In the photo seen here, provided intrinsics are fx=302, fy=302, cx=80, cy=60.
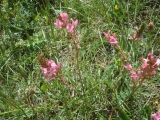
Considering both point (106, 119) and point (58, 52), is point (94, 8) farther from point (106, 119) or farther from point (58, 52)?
point (106, 119)

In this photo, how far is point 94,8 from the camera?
225cm

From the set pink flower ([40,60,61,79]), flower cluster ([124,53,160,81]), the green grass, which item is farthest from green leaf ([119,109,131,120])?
pink flower ([40,60,61,79])

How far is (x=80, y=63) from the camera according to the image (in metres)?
2.04

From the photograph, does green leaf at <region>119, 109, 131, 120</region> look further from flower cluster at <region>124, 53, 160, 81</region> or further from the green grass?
flower cluster at <region>124, 53, 160, 81</region>

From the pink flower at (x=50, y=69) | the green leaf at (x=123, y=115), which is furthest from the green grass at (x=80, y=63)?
the pink flower at (x=50, y=69)

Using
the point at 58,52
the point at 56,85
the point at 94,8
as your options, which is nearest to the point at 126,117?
the point at 56,85

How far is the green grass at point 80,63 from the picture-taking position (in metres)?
1.81

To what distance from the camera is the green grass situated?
1.81m

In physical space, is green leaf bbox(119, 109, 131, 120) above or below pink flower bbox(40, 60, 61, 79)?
below

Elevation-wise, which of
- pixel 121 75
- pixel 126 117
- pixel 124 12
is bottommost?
pixel 126 117

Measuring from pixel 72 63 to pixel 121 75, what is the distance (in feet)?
1.36

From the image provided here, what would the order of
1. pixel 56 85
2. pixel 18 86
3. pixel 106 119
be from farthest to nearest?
pixel 18 86 → pixel 56 85 → pixel 106 119

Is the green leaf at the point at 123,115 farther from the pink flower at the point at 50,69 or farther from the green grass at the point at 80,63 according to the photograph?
the pink flower at the point at 50,69

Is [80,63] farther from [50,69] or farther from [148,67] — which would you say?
[148,67]
